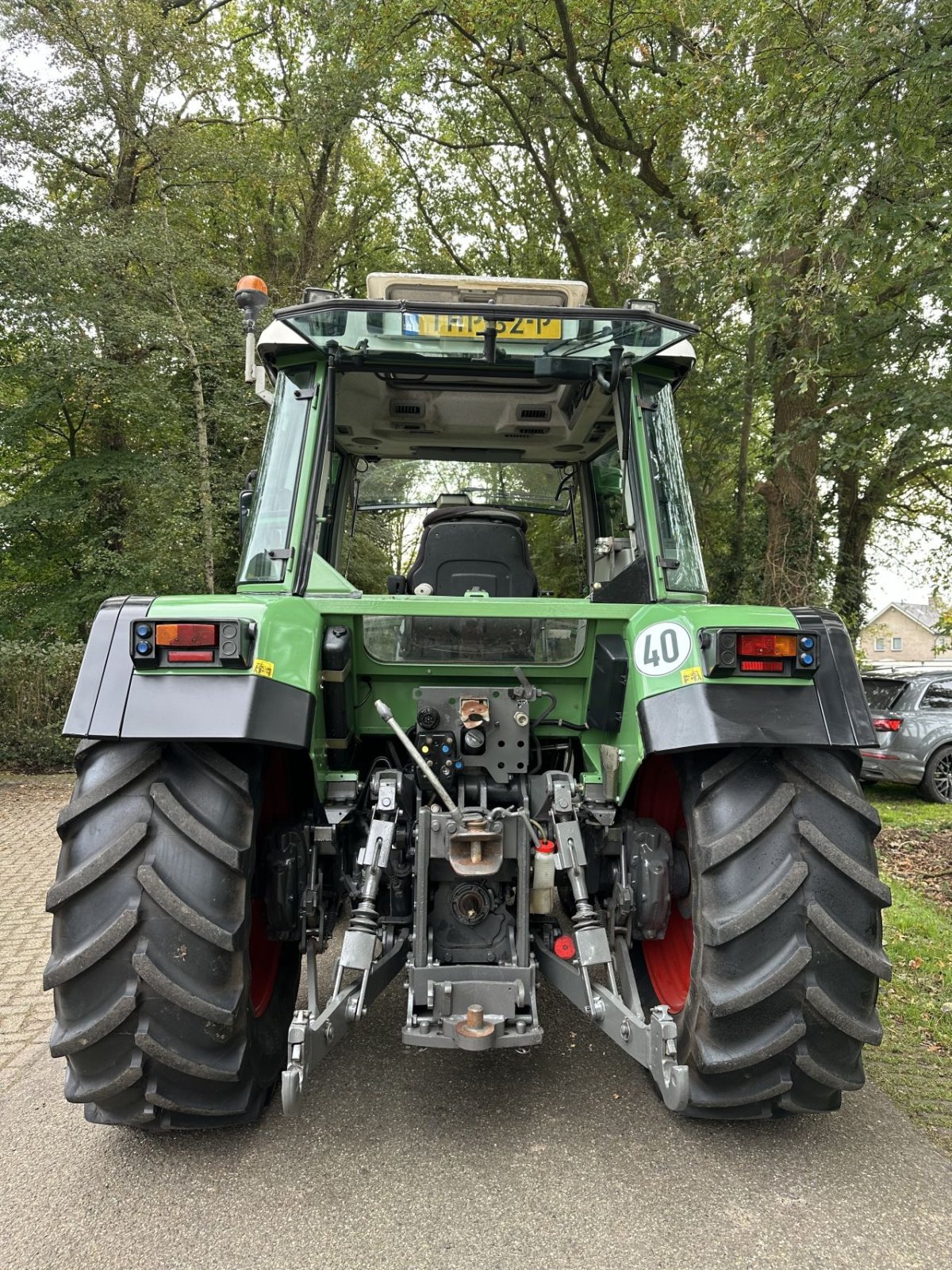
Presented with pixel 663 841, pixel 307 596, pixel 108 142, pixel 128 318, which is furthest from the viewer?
pixel 108 142

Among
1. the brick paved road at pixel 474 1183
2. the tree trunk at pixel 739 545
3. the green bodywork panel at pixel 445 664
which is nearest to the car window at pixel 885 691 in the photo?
the tree trunk at pixel 739 545

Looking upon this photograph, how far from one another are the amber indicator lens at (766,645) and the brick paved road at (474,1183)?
Result: 1.52 metres

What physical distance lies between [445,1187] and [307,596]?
1.88 metres

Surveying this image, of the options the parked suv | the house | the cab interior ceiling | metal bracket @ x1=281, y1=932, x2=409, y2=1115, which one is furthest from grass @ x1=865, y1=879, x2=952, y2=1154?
the house

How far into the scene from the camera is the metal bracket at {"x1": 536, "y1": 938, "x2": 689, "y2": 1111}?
2.30 metres

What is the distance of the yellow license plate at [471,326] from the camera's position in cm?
309

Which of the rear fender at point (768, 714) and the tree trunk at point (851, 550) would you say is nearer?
the rear fender at point (768, 714)

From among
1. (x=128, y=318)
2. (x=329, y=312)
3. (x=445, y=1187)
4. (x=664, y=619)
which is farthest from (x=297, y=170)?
(x=445, y=1187)

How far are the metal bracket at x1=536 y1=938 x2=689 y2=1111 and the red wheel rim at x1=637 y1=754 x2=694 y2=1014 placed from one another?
0.31m

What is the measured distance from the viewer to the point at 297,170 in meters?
14.3

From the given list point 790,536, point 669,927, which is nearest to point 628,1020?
point 669,927

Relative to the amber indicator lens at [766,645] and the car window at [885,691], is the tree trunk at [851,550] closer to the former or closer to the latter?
the car window at [885,691]

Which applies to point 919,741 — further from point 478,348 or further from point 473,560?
point 478,348

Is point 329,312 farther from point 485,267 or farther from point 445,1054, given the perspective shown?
point 485,267
